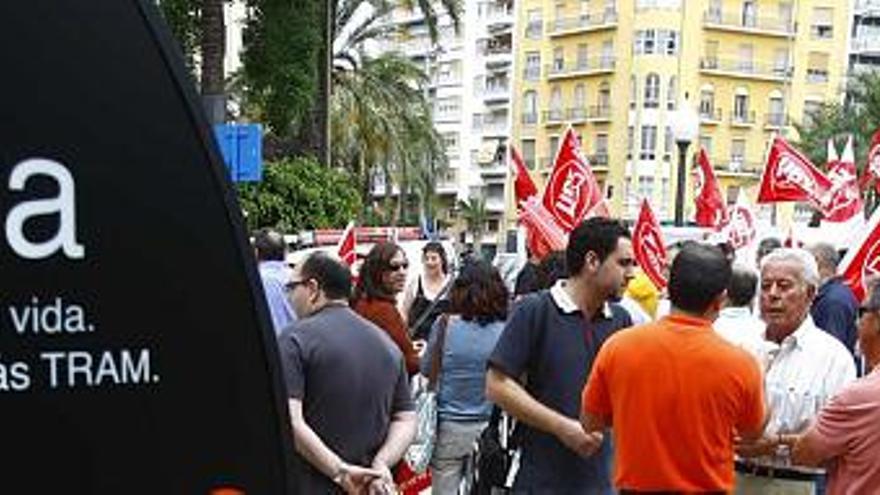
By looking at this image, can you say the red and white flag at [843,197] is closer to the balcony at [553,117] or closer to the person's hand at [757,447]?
the person's hand at [757,447]

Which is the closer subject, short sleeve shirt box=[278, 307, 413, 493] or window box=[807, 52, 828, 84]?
short sleeve shirt box=[278, 307, 413, 493]

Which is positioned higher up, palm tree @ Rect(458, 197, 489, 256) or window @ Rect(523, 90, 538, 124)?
window @ Rect(523, 90, 538, 124)

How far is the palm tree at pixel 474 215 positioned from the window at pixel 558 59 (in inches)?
449

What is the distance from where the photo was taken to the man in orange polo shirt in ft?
13.7

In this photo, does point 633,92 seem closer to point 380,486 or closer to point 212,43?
point 212,43

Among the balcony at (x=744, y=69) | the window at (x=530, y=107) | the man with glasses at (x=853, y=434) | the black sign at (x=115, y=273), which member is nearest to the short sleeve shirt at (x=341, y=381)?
the man with glasses at (x=853, y=434)

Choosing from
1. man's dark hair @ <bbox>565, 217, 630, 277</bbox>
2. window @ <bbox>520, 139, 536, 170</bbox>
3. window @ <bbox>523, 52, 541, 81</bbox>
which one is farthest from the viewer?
window @ <bbox>523, 52, 541, 81</bbox>

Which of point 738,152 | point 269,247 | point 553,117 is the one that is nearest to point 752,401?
point 269,247

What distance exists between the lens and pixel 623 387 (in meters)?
4.22

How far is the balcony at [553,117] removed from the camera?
7988cm

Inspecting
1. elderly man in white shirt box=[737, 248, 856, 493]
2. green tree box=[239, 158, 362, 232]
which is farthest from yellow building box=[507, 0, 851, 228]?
elderly man in white shirt box=[737, 248, 856, 493]

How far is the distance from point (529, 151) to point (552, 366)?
256ft

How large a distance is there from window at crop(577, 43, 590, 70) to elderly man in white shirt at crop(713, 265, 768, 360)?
73.4 metres

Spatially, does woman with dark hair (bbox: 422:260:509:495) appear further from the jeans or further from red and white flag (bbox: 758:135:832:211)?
red and white flag (bbox: 758:135:832:211)
